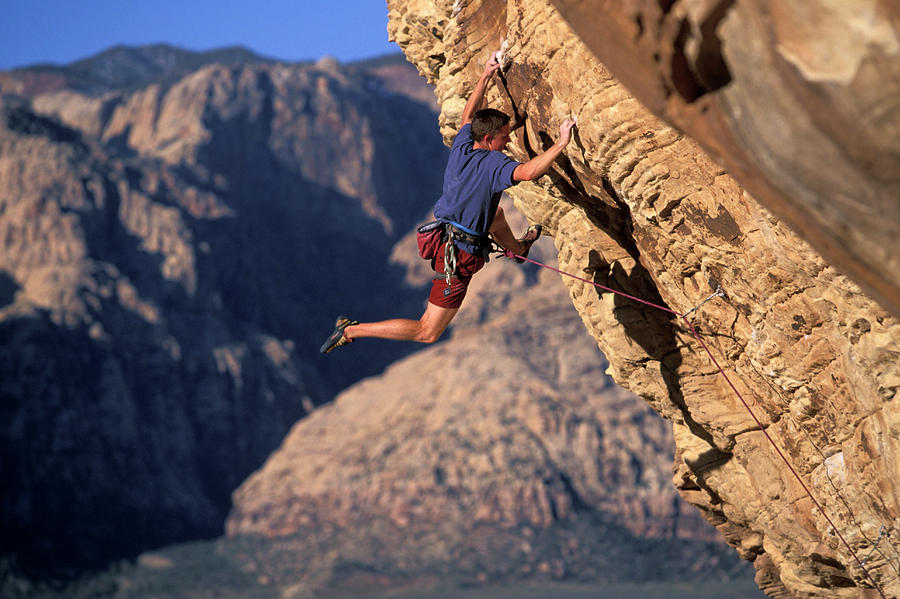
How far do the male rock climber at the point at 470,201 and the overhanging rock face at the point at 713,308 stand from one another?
490mm

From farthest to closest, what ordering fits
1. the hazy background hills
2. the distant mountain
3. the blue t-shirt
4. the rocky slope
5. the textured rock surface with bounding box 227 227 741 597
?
the distant mountain < the rocky slope < the hazy background hills < the textured rock surface with bounding box 227 227 741 597 < the blue t-shirt

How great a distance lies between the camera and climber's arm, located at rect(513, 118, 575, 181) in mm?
6007

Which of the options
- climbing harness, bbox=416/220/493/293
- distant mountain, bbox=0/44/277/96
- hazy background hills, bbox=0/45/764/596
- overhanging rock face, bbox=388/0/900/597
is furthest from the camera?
distant mountain, bbox=0/44/277/96

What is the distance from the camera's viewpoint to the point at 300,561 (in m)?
42.2

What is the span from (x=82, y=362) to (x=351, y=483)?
16108mm

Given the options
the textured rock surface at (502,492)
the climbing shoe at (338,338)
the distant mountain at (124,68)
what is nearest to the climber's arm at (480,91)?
the climbing shoe at (338,338)

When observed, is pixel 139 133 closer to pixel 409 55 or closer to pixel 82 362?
pixel 82 362

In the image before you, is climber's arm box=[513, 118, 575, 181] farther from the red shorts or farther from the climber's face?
the red shorts

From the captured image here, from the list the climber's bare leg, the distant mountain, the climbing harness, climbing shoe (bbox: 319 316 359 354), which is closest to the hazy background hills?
the distant mountain

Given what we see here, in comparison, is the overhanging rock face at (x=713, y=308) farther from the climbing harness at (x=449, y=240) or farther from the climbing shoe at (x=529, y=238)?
→ the climbing harness at (x=449, y=240)

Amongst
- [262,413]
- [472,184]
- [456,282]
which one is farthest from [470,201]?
[262,413]

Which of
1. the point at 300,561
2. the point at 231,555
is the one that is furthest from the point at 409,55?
the point at 231,555

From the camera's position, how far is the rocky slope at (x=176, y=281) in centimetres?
4447

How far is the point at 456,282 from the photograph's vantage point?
290 inches
